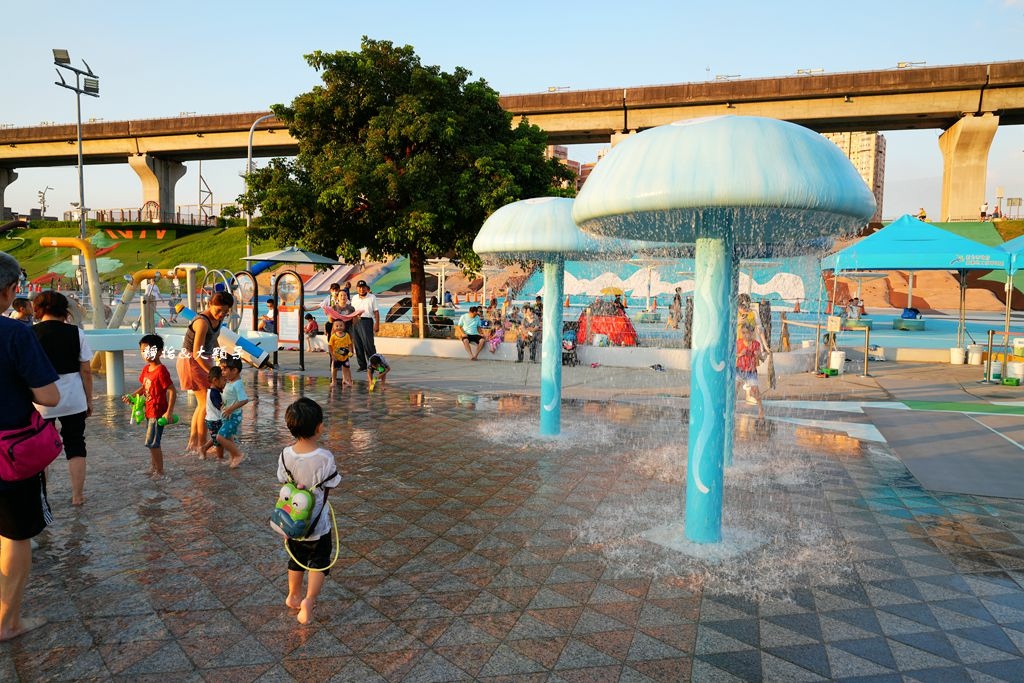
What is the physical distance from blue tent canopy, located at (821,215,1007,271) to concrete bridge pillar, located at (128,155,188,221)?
67413 mm

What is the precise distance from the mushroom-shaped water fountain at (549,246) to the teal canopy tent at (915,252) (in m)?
9.35

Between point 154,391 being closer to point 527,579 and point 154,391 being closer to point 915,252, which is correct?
point 527,579

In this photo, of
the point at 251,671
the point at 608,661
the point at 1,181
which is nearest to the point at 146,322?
the point at 251,671

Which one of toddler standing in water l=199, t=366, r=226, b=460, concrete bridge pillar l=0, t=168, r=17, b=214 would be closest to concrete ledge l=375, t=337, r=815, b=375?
toddler standing in water l=199, t=366, r=226, b=460

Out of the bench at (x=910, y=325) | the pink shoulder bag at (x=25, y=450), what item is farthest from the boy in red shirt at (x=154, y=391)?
the bench at (x=910, y=325)

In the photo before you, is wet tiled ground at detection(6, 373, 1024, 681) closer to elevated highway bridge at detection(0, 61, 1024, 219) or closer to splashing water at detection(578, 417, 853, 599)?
splashing water at detection(578, 417, 853, 599)

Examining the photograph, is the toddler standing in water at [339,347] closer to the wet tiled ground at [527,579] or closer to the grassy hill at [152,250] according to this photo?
the wet tiled ground at [527,579]

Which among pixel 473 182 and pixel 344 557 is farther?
pixel 473 182

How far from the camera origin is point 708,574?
4496 mm

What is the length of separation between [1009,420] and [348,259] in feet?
51.5

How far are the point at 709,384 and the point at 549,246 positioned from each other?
117 inches

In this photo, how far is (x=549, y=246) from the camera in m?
7.34

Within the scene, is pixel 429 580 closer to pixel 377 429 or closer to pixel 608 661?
pixel 608 661

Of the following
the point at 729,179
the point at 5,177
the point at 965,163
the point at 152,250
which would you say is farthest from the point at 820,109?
the point at 5,177
